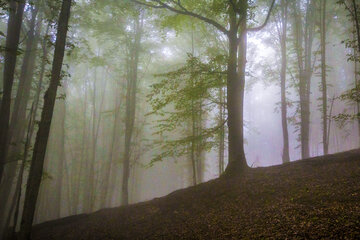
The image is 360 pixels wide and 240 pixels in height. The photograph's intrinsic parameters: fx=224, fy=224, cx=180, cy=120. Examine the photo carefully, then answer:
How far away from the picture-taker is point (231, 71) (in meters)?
8.12

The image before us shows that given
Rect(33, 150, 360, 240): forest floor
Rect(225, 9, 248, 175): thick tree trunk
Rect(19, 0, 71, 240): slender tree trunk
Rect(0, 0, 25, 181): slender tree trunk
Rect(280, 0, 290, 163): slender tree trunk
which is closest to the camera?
Rect(33, 150, 360, 240): forest floor

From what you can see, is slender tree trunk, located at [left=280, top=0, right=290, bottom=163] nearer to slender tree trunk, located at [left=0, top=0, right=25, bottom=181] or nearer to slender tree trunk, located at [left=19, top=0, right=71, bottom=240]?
slender tree trunk, located at [left=19, top=0, right=71, bottom=240]

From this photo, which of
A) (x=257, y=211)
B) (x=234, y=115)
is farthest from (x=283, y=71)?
(x=257, y=211)

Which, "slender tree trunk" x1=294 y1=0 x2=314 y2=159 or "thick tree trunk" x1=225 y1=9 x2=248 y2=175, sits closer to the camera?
"thick tree trunk" x1=225 y1=9 x2=248 y2=175

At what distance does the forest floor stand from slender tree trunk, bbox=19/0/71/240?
1966mm

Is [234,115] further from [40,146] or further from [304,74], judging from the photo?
A: [304,74]

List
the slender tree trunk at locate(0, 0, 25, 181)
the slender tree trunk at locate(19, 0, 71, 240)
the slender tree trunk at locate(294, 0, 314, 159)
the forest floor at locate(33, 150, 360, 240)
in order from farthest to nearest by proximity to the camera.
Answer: the slender tree trunk at locate(294, 0, 314, 159), the slender tree trunk at locate(0, 0, 25, 181), the slender tree trunk at locate(19, 0, 71, 240), the forest floor at locate(33, 150, 360, 240)

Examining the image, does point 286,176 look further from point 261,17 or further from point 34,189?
point 261,17

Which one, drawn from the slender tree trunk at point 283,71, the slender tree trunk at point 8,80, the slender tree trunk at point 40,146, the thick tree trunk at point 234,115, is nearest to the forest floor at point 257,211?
the thick tree trunk at point 234,115

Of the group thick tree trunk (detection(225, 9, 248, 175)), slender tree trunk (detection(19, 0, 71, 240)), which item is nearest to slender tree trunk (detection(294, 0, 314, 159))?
thick tree trunk (detection(225, 9, 248, 175))

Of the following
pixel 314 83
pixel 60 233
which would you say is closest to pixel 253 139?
pixel 314 83

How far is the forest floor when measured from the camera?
4.00 m

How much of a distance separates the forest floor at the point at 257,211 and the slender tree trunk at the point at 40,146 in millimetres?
1966

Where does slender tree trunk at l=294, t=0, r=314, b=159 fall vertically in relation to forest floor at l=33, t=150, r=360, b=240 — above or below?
above
